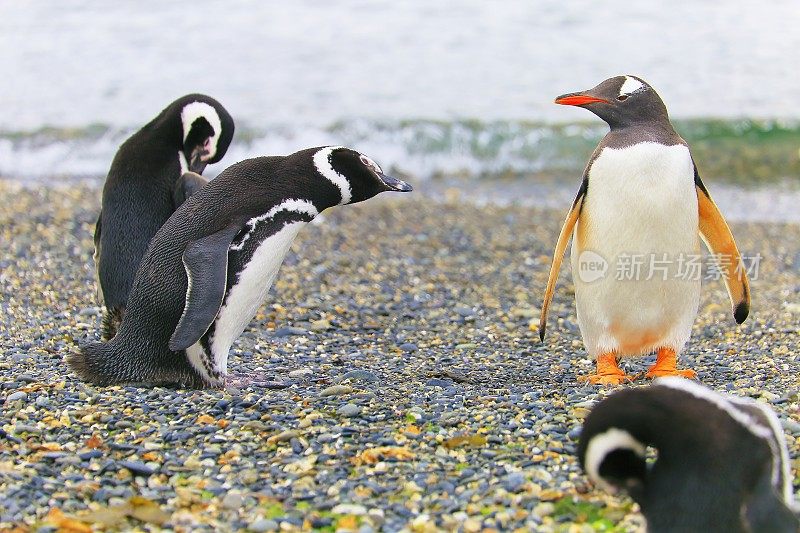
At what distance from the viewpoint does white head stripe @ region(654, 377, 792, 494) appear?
2.91 meters

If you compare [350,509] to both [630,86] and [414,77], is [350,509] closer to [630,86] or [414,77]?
[630,86]

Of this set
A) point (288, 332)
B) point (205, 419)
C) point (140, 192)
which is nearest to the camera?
A: point (205, 419)

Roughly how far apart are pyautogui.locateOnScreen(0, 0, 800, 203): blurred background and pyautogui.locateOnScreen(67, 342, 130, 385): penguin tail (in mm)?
7699

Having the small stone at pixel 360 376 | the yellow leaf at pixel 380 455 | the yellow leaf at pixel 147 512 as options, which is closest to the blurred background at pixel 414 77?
the small stone at pixel 360 376

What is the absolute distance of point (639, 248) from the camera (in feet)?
16.0

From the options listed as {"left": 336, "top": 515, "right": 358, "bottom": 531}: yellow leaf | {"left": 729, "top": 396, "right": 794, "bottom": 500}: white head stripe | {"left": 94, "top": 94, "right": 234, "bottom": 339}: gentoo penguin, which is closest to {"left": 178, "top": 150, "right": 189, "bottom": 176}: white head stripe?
{"left": 94, "top": 94, "right": 234, "bottom": 339}: gentoo penguin

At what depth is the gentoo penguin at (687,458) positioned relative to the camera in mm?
2816

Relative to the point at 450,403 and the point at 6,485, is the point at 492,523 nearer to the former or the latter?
the point at 450,403

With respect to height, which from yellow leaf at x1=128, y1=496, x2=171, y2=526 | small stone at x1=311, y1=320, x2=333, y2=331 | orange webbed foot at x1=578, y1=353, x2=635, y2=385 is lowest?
small stone at x1=311, y1=320, x2=333, y2=331

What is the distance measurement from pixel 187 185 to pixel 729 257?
105 inches

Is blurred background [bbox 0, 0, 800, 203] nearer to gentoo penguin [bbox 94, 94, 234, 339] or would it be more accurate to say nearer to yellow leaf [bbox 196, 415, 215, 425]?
gentoo penguin [bbox 94, 94, 234, 339]

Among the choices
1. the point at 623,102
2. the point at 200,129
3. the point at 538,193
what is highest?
the point at 623,102

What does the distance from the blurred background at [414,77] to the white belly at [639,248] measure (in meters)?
6.92

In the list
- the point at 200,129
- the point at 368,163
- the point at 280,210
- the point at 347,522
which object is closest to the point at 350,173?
the point at 368,163
